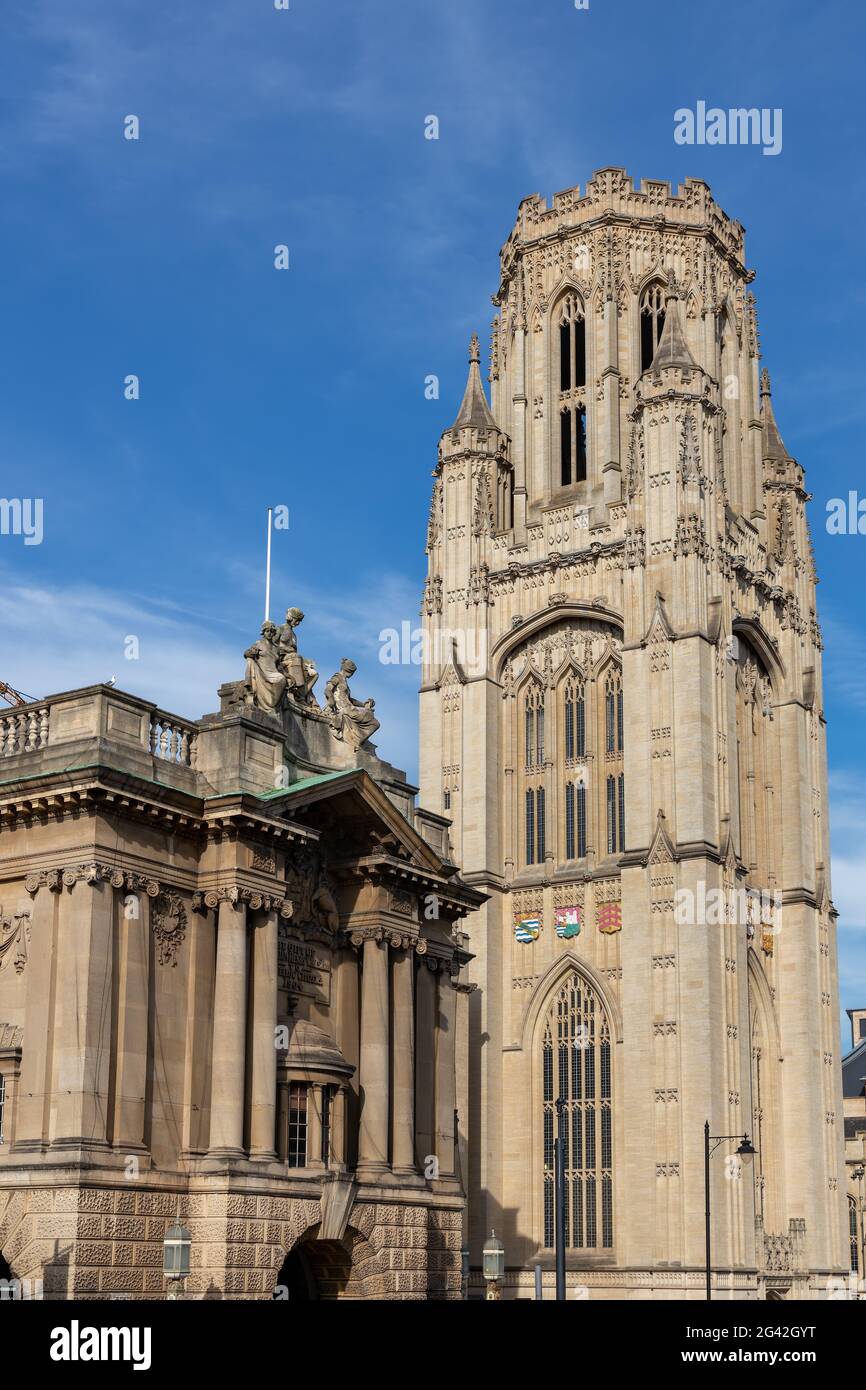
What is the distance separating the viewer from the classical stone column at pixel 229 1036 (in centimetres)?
3562

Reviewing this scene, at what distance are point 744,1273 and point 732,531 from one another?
32866 mm

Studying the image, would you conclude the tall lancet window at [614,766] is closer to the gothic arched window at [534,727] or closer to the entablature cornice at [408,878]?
the gothic arched window at [534,727]

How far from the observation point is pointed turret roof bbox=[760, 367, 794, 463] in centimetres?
8950

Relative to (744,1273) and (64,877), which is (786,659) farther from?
(64,877)

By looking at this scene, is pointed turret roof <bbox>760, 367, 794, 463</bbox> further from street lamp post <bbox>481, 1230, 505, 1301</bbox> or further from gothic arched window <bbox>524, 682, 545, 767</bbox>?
street lamp post <bbox>481, 1230, 505, 1301</bbox>

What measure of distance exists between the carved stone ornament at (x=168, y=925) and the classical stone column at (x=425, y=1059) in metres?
8.78

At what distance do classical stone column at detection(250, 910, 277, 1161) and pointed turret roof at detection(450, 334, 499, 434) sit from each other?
52543 mm

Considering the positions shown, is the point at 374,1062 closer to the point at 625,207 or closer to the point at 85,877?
the point at 85,877

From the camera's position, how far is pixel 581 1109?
247 ft

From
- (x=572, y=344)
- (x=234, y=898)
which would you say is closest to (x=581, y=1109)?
(x=572, y=344)

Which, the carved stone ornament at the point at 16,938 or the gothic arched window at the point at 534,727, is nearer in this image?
the carved stone ornament at the point at 16,938

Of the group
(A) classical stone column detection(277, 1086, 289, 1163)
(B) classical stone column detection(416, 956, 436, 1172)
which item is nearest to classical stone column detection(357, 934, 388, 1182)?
(B) classical stone column detection(416, 956, 436, 1172)

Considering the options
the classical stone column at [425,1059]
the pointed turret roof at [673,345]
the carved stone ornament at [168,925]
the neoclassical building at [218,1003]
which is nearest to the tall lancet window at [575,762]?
the pointed turret roof at [673,345]

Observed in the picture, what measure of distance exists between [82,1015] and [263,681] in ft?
31.5
